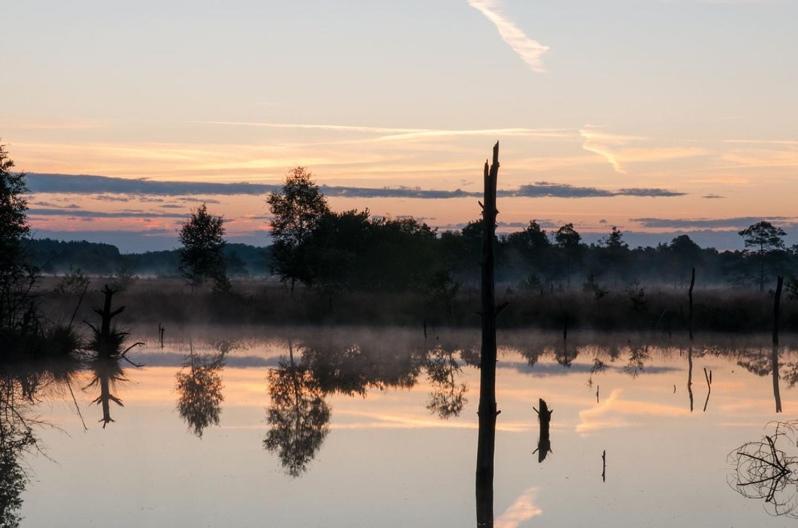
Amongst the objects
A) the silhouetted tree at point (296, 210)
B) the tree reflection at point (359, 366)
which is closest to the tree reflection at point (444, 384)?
the tree reflection at point (359, 366)

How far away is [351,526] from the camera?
1628cm

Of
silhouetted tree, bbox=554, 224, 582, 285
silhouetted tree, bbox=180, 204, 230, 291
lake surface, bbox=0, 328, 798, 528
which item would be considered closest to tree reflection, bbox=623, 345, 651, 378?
lake surface, bbox=0, 328, 798, 528

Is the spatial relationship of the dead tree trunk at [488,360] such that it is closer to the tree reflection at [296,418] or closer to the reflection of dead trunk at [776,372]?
the tree reflection at [296,418]

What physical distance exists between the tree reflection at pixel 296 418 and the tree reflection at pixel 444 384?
10.2 feet

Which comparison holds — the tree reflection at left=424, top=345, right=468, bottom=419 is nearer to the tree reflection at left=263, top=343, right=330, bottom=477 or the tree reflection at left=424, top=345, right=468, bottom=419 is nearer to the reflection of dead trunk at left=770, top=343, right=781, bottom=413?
the tree reflection at left=263, top=343, right=330, bottom=477

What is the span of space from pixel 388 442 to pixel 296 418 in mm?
4235

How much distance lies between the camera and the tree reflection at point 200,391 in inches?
1091

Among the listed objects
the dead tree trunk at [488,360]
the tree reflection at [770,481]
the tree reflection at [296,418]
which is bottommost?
the tree reflection at [296,418]

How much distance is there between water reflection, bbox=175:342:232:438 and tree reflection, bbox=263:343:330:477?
5.09 feet

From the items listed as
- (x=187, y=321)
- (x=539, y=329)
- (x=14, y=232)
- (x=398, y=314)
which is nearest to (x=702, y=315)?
(x=539, y=329)

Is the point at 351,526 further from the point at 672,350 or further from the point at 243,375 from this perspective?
the point at 672,350

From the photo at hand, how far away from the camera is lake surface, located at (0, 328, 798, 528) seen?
1756 centimetres

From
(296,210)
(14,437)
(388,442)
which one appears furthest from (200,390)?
(296,210)

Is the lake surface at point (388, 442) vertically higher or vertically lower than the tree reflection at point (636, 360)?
higher
